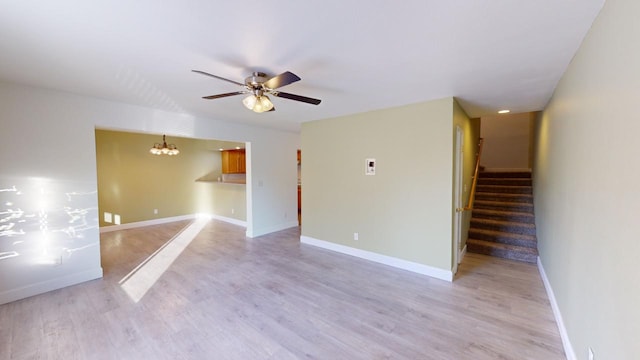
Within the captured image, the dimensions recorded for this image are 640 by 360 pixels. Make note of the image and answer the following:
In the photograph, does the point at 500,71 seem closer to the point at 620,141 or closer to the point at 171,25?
the point at 620,141

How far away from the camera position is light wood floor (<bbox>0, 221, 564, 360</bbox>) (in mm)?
2088

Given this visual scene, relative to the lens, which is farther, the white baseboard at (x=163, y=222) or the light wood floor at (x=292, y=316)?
the white baseboard at (x=163, y=222)

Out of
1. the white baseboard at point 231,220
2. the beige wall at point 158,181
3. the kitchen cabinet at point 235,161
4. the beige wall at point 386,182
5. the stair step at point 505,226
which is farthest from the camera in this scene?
the kitchen cabinet at point 235,161

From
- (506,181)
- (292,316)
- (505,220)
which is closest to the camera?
(292,316)

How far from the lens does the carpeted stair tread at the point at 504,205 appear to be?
480 centimetres

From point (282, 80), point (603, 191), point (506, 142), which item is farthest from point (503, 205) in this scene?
point (282, 80)

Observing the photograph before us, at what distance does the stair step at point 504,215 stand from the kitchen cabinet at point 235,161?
18.9 feet

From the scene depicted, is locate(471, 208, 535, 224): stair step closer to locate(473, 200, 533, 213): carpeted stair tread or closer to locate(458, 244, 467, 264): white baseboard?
locate(473, 200, 533, 213): carpeted stair tread

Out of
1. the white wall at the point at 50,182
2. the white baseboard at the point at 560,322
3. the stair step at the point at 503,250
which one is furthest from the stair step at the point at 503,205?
the white wall at the point at 50,182

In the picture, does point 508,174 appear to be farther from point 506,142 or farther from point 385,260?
point 385,260

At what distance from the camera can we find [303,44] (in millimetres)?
1888

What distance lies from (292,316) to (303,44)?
8.08 ft

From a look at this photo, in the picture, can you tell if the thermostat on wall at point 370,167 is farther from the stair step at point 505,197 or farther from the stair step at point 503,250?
the stair step at point 505,197

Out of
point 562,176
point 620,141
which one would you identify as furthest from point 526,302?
point 620,141
